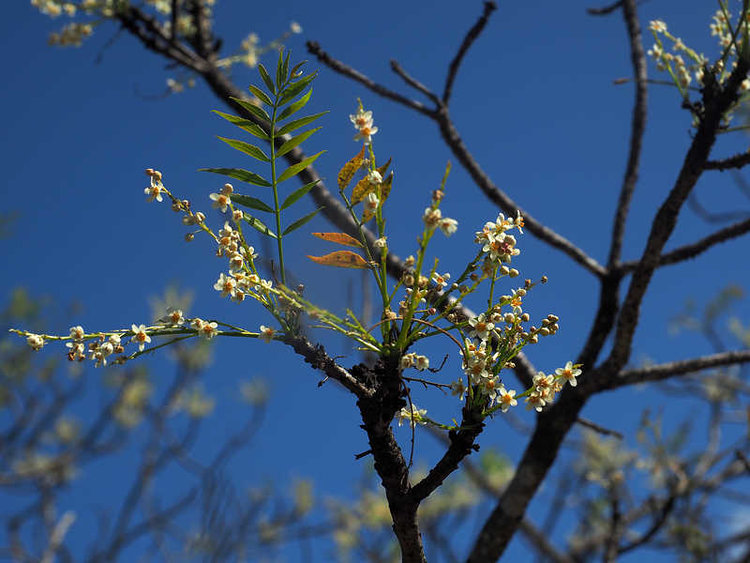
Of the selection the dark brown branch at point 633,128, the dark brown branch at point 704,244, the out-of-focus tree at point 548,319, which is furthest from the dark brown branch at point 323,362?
the dark brown branch at point 633,128

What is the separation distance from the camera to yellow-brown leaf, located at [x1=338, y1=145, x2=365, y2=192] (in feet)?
4.72

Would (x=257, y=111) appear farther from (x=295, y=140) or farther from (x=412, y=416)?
(x=412, y=416)

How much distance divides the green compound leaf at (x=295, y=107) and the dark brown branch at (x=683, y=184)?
5.05ft

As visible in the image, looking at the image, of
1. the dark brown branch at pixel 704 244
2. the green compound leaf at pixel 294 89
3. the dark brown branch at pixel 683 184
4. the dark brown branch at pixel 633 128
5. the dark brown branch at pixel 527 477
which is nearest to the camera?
the green compound leaf at pixel 294 89

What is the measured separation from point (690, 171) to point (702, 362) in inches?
36.4

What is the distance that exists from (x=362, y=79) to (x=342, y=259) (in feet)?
6.52

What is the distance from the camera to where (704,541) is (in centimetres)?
415

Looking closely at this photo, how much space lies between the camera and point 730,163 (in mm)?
2439

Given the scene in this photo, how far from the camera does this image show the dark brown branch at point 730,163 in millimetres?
2418

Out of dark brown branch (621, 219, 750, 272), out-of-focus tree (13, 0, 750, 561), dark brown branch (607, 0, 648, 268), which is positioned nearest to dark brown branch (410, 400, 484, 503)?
out-of-focus tree (13, 0, 750, 561)

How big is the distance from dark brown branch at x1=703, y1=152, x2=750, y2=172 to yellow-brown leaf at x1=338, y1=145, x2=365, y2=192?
62.4 inches

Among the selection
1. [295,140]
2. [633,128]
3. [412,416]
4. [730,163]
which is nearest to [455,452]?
[412,416]

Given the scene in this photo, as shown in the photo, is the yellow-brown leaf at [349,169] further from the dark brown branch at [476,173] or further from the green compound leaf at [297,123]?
the dark brown branch at [476,173]

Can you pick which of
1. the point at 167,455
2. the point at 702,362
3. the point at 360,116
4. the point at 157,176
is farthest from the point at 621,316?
the point at 167,455
